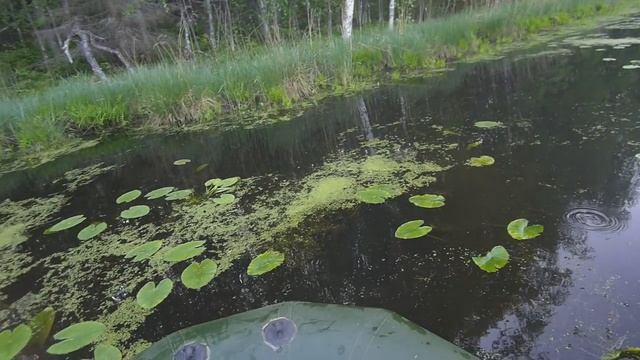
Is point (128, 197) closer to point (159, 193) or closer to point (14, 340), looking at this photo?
point (159, 193)

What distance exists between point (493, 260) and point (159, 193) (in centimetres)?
188

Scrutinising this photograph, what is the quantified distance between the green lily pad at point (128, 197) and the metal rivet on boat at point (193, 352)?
6.12 ft

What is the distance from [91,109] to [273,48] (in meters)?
1.89

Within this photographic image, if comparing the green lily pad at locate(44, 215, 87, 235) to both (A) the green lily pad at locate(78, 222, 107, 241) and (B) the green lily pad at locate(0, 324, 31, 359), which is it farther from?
(B) the green lily pad at locate(0, 324, 31, 359)

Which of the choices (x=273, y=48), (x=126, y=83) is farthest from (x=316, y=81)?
(x=126, y=83)

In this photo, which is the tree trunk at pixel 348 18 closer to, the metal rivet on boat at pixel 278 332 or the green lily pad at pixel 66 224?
the green lily pad at pixel 66 224

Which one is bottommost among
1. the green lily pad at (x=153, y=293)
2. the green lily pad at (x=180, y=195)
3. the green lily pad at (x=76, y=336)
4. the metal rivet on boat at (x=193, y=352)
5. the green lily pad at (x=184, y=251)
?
the green lily pad at (x=76, y=336)

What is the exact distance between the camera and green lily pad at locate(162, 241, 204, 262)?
1.75m

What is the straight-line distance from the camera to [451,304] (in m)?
1.31

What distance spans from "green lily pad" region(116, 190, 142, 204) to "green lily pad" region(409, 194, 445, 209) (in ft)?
5.40

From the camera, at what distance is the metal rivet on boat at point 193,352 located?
2.63ft

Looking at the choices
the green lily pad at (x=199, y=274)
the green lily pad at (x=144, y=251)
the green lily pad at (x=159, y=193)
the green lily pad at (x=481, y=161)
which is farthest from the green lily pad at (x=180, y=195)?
the green lily pad at (x=481, y=161)

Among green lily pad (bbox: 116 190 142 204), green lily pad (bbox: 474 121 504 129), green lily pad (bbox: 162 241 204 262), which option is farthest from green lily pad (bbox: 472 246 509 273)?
green lily pad (bbox: 116 190 142 204)

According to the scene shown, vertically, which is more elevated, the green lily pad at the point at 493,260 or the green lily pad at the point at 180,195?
the green lily pad at the point at 180,195
